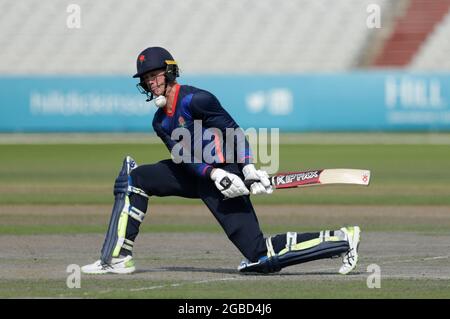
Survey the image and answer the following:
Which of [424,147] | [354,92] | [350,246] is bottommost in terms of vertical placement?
[350,246]

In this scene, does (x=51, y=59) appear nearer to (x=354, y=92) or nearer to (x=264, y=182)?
(x=354, y=92)

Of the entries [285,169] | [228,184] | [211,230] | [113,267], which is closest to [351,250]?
[228,184]

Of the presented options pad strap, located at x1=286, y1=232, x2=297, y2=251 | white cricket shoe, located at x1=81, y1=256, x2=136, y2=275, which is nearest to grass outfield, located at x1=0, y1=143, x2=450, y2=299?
white cricket shoe, located at x1=81, y1=256, x2=136, y2=275

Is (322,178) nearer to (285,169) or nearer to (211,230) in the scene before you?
(211,230)

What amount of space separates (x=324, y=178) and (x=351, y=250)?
0.64m

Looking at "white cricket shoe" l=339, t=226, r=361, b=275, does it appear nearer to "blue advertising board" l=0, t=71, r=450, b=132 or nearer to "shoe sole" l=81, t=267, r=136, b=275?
"shoe sole" l=81, t=267, r=136, b=275

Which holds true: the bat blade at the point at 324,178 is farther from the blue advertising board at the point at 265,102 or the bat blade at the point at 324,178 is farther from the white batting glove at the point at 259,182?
the blue advertising board at the point at 265,102

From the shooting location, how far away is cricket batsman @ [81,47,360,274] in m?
8.89

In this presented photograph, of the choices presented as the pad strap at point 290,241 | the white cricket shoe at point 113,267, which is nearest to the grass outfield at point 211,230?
the white cricket shoe at point 113,267

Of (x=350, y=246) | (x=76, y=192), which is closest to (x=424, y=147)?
(x=76, y=192)

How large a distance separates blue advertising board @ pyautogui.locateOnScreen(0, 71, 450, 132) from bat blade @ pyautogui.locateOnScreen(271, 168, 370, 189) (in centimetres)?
2550

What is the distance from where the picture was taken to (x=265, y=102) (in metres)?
35.0
